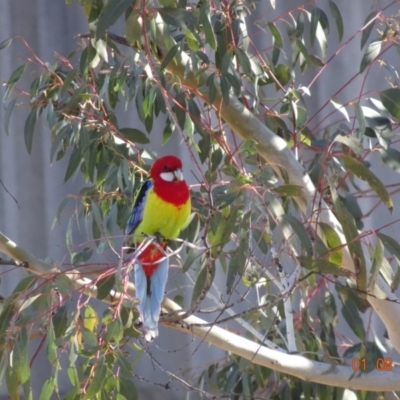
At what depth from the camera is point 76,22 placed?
2.47 meters

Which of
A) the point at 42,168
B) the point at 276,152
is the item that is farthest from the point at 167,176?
the point at 42,168

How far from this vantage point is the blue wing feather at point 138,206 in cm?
151

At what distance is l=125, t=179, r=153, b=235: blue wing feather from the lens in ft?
4.97

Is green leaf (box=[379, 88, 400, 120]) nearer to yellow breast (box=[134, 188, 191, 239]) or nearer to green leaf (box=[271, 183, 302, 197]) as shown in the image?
green leaf (box=[271, 183, 302, 197])

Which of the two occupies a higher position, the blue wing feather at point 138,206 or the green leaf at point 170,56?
the green leaf at point 170,56

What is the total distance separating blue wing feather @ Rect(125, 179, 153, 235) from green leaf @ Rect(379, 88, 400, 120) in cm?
49

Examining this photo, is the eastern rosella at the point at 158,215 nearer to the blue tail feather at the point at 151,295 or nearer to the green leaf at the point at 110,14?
the blue tail feather at the point at 151,295

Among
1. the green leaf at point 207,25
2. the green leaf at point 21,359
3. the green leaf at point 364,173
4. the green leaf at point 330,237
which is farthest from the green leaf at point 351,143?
the green leaf at point 21,359

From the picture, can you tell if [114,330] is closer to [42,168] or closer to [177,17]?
[177,17]

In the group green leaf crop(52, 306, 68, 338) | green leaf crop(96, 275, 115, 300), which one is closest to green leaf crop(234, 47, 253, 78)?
green leaf crop(96, 275, 115, 300)

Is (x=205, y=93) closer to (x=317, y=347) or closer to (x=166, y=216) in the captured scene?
(x=166, y=216)

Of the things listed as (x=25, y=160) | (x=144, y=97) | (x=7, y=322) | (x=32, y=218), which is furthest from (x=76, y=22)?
(x=7, y=322)

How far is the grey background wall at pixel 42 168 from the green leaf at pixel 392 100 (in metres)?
0.95

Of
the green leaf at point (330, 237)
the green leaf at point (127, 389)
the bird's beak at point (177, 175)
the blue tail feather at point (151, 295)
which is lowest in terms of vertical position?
the green leaf at point (127, 389)
